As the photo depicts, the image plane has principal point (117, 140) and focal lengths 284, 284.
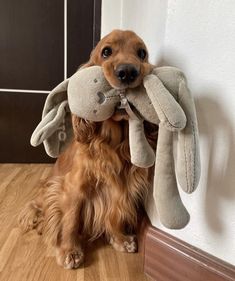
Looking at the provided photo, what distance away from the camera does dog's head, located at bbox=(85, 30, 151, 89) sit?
689mm

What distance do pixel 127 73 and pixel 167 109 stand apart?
15 centimetres

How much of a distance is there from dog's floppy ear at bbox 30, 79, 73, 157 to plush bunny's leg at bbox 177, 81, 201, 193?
0.37 metres

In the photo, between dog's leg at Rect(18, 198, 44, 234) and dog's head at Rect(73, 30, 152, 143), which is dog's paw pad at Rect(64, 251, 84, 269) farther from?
dog's head at Rect(73, 30, 152, 143)

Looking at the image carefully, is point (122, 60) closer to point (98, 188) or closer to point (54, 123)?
point (54, 123)

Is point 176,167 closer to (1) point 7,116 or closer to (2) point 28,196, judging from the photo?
(2) point 28,196

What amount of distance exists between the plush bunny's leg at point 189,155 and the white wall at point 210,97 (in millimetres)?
121

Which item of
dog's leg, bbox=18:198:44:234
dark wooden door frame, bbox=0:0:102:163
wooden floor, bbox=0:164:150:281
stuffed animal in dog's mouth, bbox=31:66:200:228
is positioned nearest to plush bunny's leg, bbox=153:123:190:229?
stuffed animal in dog's mouth, bbox=31:66:200:228

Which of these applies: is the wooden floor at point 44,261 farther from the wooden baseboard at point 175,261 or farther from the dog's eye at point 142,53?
the dog's eye at point 142,53

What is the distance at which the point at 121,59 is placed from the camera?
0.74 m

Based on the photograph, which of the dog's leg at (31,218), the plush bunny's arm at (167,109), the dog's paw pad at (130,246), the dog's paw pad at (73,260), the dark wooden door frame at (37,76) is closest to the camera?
the plush bunny's arm at (167,109)

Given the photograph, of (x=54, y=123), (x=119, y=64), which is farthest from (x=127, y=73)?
(x=54, y=123)

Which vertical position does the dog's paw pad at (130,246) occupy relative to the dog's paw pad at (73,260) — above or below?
below

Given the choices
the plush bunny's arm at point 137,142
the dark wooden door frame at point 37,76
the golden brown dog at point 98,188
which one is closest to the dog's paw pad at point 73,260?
the golden brown dog at point 98,188

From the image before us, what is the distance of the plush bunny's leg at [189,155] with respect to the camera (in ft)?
2.04
